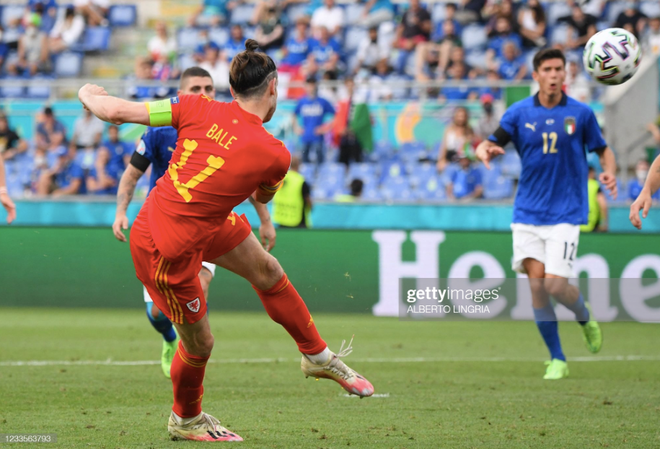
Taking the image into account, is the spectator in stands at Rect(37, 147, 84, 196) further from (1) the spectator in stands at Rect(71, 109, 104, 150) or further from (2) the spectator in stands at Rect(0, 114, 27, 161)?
(2) the spectator in stands at Rect(0, 114, 27, 161)

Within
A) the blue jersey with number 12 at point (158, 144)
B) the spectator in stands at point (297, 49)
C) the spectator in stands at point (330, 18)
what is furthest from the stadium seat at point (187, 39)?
the blue jersey with number 12 at point (158, 144)

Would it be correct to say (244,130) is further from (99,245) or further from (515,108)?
(99,245)

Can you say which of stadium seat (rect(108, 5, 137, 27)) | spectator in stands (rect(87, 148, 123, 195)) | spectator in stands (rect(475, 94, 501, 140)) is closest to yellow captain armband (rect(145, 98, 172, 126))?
spectator in stands (rect(475, 94, 501, 140))

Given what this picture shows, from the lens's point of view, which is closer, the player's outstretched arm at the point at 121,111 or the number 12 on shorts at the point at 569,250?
the player's outstretched arm at the point at 121,111

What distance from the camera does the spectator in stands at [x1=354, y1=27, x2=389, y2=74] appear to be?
1781 cm

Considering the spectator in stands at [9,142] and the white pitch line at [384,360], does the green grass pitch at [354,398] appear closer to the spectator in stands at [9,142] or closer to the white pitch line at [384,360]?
the white pitch line at [384,360]

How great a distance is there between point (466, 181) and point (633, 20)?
16.2 ft

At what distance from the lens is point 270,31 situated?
1914 cm

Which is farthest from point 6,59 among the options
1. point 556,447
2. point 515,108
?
point 556,447

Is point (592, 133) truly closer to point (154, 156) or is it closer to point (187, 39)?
Answer: point (154, 156)

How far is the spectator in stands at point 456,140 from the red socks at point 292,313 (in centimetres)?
975

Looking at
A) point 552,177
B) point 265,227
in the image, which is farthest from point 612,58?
point 265,227

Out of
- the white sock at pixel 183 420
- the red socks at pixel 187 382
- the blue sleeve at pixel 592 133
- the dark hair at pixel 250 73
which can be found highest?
the dark hair at pixel 250 73

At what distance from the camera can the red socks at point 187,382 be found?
521cm
